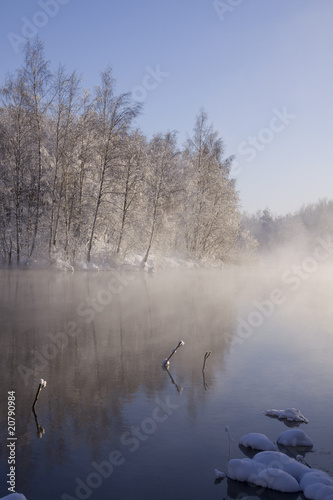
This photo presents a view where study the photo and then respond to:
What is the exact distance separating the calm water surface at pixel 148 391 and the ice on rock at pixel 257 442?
0.17 meters

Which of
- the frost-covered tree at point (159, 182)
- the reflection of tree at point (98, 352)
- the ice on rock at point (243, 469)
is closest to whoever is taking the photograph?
the ice on rock at point (243, 469)

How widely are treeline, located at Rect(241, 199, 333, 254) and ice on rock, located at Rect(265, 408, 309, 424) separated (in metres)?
88.4

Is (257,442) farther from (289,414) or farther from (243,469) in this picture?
(289,414)

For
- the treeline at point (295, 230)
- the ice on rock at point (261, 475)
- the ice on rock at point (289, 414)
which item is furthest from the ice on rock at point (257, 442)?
the treeline at point (295, 230)

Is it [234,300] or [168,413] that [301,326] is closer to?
[234,300]

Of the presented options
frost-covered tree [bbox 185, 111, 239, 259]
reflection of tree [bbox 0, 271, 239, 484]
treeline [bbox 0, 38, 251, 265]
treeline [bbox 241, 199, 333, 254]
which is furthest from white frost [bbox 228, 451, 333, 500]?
treeline [bbox 241, 199, 333, 254]

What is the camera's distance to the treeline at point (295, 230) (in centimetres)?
9936

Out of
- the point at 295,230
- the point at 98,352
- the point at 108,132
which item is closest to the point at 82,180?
the point at 108,132

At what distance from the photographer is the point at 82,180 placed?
3102 centimetres

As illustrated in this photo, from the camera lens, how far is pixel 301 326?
47.4 ft

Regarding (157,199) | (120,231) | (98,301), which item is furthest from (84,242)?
(98,301)

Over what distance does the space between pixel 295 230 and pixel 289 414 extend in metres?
99.9

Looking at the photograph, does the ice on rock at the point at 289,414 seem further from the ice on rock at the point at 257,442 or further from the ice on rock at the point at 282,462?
the ice on rock at the point at 282,462

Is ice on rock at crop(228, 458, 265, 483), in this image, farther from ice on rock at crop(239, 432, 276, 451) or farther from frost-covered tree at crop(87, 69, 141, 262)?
frost-covered tree at crop(87, 69, 141, 262)
